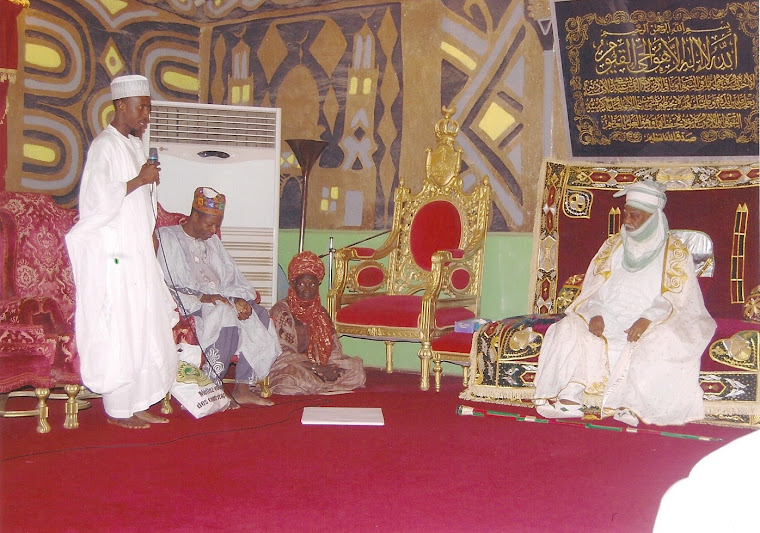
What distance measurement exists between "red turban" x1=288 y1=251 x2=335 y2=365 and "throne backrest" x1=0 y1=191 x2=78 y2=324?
1.38m

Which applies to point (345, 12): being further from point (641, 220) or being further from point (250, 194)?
point (641, 220)

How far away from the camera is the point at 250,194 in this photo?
21.2 feet

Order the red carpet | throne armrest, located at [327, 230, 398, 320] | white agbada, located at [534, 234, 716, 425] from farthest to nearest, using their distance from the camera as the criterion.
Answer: throne armrest, located at [327, 230, 398, 320]
white agbada, located at [534, 234, 716, 425]
the red carpet

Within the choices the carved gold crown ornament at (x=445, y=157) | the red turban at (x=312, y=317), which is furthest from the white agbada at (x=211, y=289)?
the carved gold crown ornament at (x=445, y=157)

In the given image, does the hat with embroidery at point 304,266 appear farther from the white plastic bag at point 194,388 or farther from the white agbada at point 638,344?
the white agbada at point 638,344

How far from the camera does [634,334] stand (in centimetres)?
449

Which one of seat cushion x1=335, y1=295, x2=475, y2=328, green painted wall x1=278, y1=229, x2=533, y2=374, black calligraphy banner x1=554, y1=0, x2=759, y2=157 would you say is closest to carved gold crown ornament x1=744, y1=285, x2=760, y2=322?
black calligraphy banner x1=554, y1=0, x2=759, y2=157

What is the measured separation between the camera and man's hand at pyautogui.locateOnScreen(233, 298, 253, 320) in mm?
4801

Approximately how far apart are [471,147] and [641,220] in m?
1.84

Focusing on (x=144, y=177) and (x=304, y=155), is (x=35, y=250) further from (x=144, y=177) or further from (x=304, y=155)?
(x=304, y=155)

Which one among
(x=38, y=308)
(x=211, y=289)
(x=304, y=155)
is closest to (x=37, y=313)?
(x=38, y=308)

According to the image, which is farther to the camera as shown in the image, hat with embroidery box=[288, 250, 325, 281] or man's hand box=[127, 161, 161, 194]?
hat with embroidery box=[288, 250, 325, 281]

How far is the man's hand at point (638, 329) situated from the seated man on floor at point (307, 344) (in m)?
1.83

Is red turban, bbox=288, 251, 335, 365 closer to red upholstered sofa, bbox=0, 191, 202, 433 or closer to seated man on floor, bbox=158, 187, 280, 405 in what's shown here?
seated man on floor, bbox=158, 187, 280, 405
